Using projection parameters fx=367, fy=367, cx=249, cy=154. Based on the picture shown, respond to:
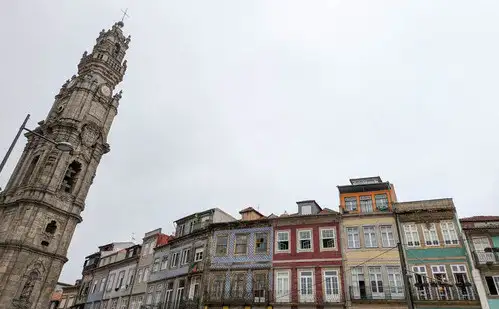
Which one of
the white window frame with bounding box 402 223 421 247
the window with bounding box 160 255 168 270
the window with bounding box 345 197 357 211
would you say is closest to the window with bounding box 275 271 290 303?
the window with bounding box 345 197 357 211

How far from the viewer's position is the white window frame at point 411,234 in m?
29.5

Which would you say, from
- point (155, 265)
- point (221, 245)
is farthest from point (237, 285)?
point (155, 265)

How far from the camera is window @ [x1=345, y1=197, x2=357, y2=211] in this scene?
108 ft

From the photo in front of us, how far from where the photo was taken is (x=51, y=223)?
40.8 meters

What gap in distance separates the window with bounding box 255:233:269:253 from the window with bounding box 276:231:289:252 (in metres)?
1.21

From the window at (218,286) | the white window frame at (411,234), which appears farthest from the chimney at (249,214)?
the white window frame at (411,234)

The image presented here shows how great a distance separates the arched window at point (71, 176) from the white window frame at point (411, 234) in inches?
1456

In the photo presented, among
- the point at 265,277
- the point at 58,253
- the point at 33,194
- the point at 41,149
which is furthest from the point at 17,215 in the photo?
the point at 265,277

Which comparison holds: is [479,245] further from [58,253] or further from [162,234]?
[58,253]

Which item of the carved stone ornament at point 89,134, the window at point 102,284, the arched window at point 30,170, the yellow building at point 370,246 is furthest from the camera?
the window at point 102,284

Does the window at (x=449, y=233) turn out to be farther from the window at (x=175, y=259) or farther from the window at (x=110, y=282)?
the window at (x=110, y=282)

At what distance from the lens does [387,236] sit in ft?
100

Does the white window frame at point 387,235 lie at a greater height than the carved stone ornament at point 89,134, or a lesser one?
lesser

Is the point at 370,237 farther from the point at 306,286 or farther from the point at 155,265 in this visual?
the point at 155,265
